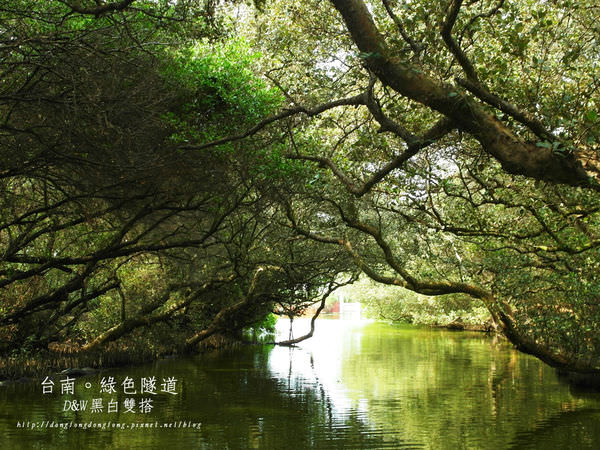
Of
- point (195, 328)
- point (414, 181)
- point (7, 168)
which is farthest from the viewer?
point (195, 328)

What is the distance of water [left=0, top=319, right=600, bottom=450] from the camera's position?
28.0 ft

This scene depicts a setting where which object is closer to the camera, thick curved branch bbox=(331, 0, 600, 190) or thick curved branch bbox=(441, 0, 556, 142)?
thick curved branch bbox=(331, 0, 600, 190)

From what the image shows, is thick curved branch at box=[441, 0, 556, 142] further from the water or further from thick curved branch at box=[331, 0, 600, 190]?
the water

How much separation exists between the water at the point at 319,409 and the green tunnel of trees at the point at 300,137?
1733mm

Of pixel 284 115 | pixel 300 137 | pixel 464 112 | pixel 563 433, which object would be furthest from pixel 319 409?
pixel 464 112

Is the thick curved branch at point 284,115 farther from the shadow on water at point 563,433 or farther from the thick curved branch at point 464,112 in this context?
the shadow on water at point 563,433

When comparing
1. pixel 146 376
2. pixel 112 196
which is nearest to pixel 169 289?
pixel 146 376

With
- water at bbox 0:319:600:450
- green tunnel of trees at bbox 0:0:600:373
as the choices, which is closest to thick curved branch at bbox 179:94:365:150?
green tunnel of trees at bbox 0:0:600:373

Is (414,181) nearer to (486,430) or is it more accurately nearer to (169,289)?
(486,430)

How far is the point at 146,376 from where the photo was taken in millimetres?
14703

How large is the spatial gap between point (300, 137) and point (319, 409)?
18.9ft

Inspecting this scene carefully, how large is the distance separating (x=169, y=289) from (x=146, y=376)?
3612 millimetres

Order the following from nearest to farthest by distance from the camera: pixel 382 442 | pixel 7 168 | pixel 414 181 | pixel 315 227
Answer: pixel 382 442 → pixel 7 168 → pixel 414 181 → pixel 315 227

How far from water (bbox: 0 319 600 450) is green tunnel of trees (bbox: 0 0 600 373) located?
1733mm
